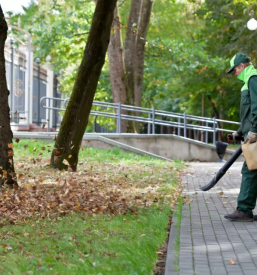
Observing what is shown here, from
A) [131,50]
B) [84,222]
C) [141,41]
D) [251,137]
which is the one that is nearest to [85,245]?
[84,222]

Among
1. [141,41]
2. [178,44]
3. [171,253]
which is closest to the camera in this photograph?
[171,253]

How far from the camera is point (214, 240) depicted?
568cm

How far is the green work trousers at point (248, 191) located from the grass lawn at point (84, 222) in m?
0.96

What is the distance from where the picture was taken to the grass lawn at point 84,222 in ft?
14.9

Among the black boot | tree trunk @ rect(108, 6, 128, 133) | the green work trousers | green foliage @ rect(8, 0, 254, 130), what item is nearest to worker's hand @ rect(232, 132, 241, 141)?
the green work trousers

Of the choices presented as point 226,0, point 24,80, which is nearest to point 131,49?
point 24,80

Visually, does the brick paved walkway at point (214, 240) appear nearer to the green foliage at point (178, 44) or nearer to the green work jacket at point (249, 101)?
the green work jacket at point (249, 101)

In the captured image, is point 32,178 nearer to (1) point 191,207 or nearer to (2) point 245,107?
(1) point 191,207

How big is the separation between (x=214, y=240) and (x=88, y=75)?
6274mm

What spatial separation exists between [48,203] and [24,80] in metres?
15.9

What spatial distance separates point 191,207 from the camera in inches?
314

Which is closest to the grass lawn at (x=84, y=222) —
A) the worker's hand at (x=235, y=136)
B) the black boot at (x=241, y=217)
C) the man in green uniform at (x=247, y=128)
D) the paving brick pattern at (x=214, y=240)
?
the paving brick pattern at (x=214, y=240)

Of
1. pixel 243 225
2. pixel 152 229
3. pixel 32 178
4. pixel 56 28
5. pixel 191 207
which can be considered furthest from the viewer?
pixel 56 28

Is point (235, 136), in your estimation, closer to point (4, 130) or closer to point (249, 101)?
point (249, 101)
